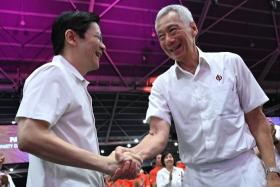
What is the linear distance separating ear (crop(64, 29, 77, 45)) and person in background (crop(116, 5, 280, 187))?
0.56 metres

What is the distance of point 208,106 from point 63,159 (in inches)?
34.9

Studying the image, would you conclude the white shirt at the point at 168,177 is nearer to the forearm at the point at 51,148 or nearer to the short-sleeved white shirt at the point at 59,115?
the short-sleeved white shirt at the point at 59,115

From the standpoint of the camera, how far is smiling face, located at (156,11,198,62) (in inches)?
87.5

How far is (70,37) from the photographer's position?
A: 1900 millimetres

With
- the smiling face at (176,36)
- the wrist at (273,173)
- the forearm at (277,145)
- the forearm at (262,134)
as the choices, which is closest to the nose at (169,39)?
the smiling face at (176,36)

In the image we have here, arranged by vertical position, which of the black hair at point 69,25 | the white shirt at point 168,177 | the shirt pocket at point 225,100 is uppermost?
the black hair at point 69,25

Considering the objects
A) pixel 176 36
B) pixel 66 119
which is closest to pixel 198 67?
pixel 176 36

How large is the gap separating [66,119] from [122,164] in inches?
11.7

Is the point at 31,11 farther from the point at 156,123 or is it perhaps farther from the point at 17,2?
the point at 156,123

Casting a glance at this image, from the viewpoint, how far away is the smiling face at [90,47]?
1914 millimetres

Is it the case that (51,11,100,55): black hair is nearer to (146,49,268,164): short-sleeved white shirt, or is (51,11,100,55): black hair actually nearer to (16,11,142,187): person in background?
(16,11,142,187): person in background

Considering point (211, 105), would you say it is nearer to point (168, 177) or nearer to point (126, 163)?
point (126, 163)

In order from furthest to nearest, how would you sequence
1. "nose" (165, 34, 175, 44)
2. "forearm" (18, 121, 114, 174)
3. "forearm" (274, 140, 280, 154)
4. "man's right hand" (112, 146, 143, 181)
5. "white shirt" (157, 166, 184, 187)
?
"white shirt" (157, 166, 184, 187) < "forearm" (274, 140, 280, 154) < "nose" (165, 34, 175, 44) < "man's right hand" (112, 146, 143, 181) < "forearm" (18, 121, 114, 174)

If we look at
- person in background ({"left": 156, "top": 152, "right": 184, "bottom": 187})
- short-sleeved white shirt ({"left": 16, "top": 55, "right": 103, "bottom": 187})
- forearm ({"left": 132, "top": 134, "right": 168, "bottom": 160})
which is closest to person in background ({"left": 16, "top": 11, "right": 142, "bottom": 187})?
short-sleeved white shirt ({"left": 16, "top": 55, "right": 103, "bottom": 187})
